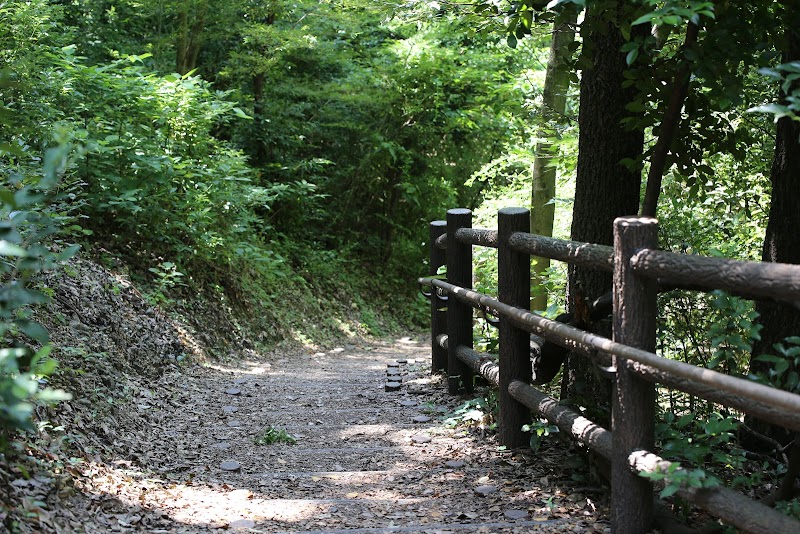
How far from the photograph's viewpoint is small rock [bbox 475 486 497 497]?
4.09 m

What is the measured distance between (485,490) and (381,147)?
11.2 m

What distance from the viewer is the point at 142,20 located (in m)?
12.9

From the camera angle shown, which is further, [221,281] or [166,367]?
[221,281]

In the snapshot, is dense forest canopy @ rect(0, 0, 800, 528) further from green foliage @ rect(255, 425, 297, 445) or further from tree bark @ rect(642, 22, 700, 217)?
green foliage @ rect(255, 425, 297, 445)

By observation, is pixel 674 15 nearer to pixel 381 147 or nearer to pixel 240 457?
pixel 240 457

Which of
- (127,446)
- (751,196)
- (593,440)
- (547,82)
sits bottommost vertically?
(127,446)

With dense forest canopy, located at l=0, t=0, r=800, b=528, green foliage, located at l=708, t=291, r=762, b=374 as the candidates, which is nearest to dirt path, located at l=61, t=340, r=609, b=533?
dense forest canopy, located at l=0, t=0, r=800, b=528

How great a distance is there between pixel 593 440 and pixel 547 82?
6.83 meters

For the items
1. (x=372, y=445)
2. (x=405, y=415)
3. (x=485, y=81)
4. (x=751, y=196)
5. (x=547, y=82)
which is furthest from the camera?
(x=485, y=81)

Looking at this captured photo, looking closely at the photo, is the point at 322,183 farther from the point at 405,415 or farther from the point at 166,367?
the point at 405,415

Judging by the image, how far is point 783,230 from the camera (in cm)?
414

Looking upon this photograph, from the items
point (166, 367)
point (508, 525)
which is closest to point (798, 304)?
point (508, 525)

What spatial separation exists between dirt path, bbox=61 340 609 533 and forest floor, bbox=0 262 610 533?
13 mm

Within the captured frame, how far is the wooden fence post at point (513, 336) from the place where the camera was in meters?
4.70
